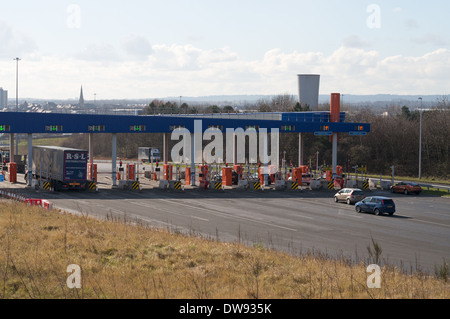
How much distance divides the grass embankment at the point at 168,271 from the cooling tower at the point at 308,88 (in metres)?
81.4

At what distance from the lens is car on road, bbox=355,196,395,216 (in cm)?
3897

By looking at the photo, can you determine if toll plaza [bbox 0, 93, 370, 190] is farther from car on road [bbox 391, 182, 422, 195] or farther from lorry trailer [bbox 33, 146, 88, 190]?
car on road [bbox 391, 182, 422, 195]

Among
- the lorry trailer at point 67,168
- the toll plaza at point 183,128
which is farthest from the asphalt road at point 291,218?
the toll plaza at point 183,128

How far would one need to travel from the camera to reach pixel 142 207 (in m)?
40.2

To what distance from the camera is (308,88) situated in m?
104

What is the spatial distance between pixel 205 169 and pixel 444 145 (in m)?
41.9

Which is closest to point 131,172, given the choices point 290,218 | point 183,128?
point 183,128

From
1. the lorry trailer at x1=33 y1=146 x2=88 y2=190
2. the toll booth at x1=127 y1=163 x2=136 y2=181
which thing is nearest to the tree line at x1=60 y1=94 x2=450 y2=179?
the toll booth at x1=127 y1=163 x2=136 y2=181

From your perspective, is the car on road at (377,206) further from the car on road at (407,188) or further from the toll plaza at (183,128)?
the car on road at (407,188)

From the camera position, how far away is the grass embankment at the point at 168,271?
14742 mm

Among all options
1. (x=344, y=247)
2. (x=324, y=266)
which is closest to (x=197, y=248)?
(x=324, y=266)

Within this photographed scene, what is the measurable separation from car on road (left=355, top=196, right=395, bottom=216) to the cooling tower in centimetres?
6339

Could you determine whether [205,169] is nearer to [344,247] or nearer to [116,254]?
[344,247]

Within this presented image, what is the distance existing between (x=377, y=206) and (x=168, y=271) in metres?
24.8
